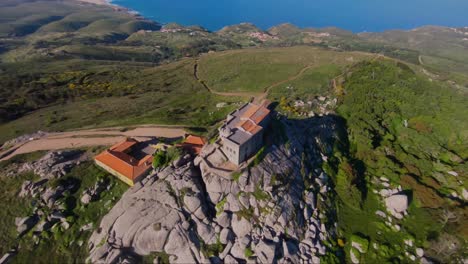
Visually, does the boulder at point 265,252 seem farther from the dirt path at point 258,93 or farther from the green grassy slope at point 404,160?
the dirt path at point 258,93

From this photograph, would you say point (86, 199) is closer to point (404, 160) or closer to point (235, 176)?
point (235, 176)

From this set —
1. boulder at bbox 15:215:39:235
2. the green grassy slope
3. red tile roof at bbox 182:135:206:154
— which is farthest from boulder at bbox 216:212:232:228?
boulder at bbox 15:215:39:235

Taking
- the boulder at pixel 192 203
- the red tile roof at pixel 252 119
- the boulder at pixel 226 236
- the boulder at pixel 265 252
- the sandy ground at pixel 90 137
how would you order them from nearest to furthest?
the boulder at pixel 265 252 < the boulder at pixel 226 236 < the boulder at pixel 192 203 < the red tile roof at pixel 252 119 < the sandy ground at pixel 90 137

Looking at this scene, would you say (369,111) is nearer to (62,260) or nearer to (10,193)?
(62,260)

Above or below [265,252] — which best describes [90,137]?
above

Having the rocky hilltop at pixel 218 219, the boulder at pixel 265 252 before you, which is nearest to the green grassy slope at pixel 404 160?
the rocky hilltop at pixel 218 219

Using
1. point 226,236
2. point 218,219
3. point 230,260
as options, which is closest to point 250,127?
point 218,219

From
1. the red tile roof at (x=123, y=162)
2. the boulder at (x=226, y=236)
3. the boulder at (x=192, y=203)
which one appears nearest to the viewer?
the boulder at (x=226, y=236)

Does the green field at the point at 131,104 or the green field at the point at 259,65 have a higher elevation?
the green field at the point at 259,65

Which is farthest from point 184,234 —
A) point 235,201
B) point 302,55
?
point 302,55
